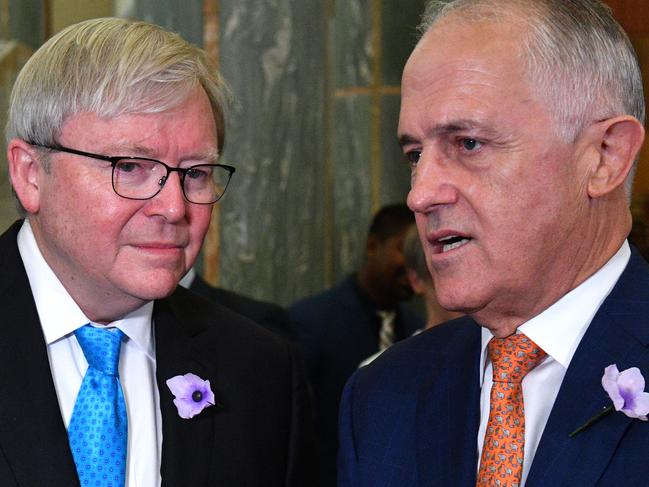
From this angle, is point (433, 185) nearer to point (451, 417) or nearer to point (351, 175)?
point (451, 417)

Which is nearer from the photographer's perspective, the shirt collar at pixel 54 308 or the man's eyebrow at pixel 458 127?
the man's eyebrow at pixel 458 127

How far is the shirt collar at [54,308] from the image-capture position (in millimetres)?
2793

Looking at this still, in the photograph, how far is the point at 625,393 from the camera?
2369 mm

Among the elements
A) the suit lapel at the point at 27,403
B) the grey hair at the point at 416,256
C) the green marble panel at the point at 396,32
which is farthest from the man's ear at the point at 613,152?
the green marble panel at the point at 396,32

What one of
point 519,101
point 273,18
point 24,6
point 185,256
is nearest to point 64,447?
point 185,256

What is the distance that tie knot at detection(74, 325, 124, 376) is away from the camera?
2789 mm

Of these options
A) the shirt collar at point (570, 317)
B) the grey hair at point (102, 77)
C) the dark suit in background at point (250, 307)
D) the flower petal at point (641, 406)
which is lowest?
the dark suit in background at point (250, 307)

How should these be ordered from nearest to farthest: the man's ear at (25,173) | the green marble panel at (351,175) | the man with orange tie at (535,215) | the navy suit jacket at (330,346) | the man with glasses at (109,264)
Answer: the man with orange tie at (535,215) < the man with glasses at (109,264) < the man's ear at (25,173) < the navy suit jacket at (330,346) < the green marble panel at (351,175)

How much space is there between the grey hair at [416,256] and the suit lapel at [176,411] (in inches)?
65.2

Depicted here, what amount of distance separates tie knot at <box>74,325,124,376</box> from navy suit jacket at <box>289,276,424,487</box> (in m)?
2.73

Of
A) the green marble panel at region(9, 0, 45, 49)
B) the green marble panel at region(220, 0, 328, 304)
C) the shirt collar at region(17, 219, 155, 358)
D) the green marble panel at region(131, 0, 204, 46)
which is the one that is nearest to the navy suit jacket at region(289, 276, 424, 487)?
the green marble panel at region(220, 0, 328, 304)

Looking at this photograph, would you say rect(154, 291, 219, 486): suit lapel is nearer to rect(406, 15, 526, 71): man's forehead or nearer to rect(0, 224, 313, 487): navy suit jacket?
rect(0, 224, 313, 487): navy suit jacket

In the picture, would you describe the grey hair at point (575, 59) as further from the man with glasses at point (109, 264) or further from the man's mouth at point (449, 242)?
the man with glasses at point (109, 264)

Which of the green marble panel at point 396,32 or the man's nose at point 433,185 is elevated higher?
the green marble panel at point 396,32
